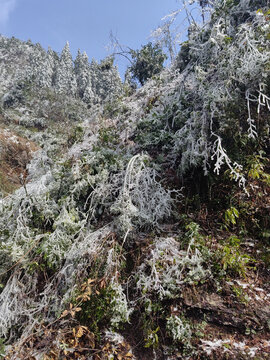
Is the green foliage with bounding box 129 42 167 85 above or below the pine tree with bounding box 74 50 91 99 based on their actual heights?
below

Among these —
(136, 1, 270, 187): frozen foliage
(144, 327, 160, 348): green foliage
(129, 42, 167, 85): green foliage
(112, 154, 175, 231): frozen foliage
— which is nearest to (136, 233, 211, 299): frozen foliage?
(144, 327, 160, 348): green foliage

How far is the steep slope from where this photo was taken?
210 cm

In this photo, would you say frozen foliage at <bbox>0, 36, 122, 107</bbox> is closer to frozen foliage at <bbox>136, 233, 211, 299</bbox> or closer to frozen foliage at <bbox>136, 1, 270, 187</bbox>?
frozen foliage at <bbox>136, 1, 270, 187</bbox>

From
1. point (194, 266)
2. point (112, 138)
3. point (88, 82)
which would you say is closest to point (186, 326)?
point (194, 266)

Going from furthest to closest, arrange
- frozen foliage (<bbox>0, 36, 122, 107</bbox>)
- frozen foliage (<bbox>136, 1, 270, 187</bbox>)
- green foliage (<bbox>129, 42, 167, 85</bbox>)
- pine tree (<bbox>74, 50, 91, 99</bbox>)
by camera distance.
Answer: pine tree (<bbox>74, 50, 91, 99</bbox>) → frozen foliage (<bbox>0, 36, 122, 107</bbox>) → green foliage (<bbox>129, 42, 167, 85</bbox>) → frozen foliage (<bbox>136, 1, 270, 187</bbox>)

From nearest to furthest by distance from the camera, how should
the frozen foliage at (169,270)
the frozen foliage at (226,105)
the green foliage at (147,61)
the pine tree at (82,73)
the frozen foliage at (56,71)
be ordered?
the frozen foliage at (169,270), the frozen foliage at (226,105), the green foliage at (147,61), the frozen foliage at (56,71), the pine tree at (82,73)

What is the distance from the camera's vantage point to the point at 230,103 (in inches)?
118

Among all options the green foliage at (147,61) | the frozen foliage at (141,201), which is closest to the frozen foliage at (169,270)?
the frozen foliage at (141,201)

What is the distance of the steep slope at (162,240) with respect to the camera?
2098mm

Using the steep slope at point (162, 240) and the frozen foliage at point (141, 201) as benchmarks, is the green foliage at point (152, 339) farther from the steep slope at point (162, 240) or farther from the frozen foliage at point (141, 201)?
the frozen foliage at point (141, 201)

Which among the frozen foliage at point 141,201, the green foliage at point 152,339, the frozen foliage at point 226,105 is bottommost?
the green foliage at point 152,339

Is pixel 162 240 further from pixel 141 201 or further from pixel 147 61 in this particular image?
pixel 147 61

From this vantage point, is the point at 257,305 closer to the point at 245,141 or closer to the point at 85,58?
the point at 245,141

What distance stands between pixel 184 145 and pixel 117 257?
5.76 ft
